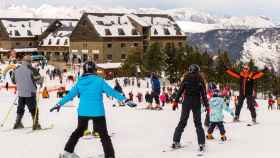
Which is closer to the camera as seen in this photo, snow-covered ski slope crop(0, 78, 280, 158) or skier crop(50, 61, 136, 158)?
skier crop(50, 61, 136, 158)

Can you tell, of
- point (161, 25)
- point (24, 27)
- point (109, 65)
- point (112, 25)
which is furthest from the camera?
point (24, 27)

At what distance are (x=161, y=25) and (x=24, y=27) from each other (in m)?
29.8

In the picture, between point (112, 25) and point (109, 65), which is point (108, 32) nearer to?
point (112, 25)

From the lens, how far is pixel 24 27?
10244cm

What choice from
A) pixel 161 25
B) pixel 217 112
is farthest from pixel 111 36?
pixel 217 112

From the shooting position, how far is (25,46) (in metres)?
102

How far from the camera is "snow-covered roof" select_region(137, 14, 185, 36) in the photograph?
91.2 metres

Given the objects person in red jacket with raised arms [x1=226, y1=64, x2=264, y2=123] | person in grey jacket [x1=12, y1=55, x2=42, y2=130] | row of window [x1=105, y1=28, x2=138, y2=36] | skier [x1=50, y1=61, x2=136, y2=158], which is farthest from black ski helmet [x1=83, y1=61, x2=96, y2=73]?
row of window [x1=105, y1=28, x2=138, y2=36]

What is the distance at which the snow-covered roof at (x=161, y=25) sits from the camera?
299 feet

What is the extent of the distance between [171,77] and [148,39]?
1805 cm

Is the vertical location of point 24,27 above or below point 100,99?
above

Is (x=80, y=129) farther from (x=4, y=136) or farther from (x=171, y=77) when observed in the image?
(x=171, y=77)

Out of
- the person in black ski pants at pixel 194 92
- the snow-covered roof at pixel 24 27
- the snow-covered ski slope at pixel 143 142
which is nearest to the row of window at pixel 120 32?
the snow-covered roof at pixel 24 27

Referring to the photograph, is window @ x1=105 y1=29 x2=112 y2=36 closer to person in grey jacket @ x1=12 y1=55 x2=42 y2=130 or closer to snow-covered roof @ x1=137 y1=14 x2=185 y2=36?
snow-covered roof @ x1=137 y1=14 x2=185 y2=36
